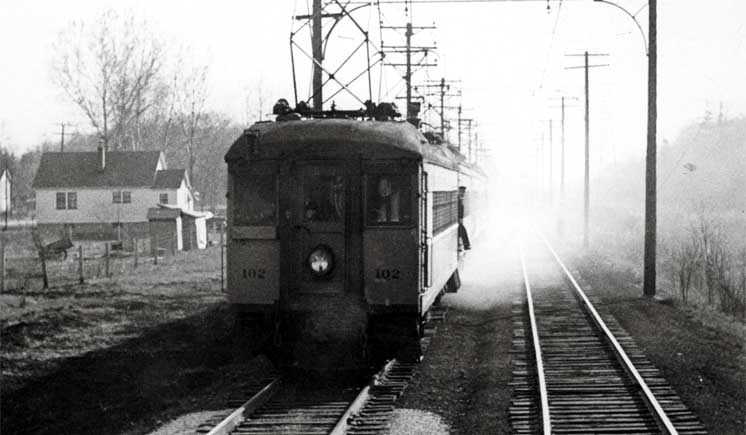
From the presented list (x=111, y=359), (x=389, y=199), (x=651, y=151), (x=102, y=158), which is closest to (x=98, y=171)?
(x=102, y=158)

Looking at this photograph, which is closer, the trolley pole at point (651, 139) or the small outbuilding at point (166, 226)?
the trolley pole at point (651, 139)

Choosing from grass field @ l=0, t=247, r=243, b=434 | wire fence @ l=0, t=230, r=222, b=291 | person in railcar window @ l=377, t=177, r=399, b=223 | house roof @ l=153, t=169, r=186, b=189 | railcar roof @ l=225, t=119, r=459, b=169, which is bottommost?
grass field @ l=0, t=247, r=243, b=434

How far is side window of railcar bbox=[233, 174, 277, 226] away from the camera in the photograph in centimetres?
1015

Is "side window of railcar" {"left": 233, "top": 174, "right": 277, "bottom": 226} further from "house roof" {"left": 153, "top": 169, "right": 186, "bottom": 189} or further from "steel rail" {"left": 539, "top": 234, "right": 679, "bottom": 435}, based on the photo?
"house roof" {"left": 153, "top": 169, "right": 186, "bottom": 189}

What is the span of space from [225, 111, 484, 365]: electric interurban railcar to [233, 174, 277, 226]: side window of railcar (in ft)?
0.04

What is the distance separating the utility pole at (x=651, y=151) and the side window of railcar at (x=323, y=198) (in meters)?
11.5

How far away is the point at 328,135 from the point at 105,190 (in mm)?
45591

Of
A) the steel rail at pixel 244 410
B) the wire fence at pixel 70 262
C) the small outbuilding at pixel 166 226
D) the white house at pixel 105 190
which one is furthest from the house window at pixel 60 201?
the steel rail at pixel 244 410

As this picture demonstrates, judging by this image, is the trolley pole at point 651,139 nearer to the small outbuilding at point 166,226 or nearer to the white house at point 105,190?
the small outbuilding at point 166,226

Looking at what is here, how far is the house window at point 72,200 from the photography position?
52.5 m

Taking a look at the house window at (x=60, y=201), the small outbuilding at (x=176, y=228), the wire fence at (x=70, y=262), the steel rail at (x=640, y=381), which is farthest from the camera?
the house window at (x=60, y=201)

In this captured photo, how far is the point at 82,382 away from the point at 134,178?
41.8m

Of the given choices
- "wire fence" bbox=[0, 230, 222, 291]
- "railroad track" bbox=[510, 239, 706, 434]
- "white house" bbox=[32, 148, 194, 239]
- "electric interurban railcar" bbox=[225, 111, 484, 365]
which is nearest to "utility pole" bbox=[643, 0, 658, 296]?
"railroad track" bbox=[510, 239, 706, 434]

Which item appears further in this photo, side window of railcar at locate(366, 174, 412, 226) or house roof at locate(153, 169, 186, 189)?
house roof at locate(153, 169, 186, 189)
